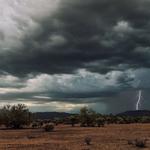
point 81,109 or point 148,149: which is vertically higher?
point 81,109

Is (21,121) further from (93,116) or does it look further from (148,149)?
(148,149)

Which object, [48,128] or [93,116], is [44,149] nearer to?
[48,128]

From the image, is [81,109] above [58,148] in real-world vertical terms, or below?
above

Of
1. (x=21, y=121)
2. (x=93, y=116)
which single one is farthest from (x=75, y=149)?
(x=93, y=116)

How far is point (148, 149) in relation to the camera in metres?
40.9

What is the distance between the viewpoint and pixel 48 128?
95812mm

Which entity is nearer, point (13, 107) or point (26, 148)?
point (26, 148)

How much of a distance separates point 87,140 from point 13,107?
8467 cm

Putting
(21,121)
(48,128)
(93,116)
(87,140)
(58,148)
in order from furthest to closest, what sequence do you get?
(93,116), (21,121), (48,128), (87,140), (58,148)

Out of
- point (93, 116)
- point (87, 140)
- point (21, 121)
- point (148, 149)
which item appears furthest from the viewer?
point (93, 116)

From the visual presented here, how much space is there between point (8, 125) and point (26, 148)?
8622 cm

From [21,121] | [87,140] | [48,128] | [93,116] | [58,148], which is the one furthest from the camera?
[93,116]

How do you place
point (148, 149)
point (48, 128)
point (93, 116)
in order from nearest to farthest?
point (148, 149), point (48, 128), point (93, 116)

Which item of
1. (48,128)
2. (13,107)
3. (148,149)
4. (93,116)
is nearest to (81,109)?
(93,116)
